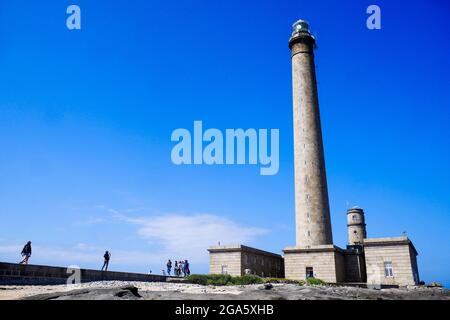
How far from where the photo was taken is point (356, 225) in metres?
55.8

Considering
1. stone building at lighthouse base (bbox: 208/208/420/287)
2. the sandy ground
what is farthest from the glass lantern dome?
the sandy ground

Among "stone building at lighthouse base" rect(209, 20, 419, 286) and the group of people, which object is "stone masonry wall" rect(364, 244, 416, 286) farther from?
the group of people

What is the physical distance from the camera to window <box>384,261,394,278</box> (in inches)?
1157

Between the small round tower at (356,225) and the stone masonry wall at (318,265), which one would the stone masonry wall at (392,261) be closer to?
the stone masonry wall at (318,265)

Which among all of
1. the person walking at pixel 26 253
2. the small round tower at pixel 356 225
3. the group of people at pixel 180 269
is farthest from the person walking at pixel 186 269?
the small round tower at pixel 356 225

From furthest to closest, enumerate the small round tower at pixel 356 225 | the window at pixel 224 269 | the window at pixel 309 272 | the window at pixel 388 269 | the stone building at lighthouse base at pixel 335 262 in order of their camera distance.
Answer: the small round tower at pixel 356 225, the window at pixel 309 272, the window at pixel 224 269, the window at pixel 388 269, the stone building at lighthouse base at pixel 335 262

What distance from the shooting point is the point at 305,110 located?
37312 mm

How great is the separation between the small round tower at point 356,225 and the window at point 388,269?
26031 mm

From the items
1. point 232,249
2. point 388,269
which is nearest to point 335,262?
point 388,269

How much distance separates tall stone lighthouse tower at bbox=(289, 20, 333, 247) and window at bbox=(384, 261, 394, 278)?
224 inches

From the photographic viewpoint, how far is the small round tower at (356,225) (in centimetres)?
5519

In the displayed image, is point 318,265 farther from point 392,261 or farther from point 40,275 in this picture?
point 40,275
